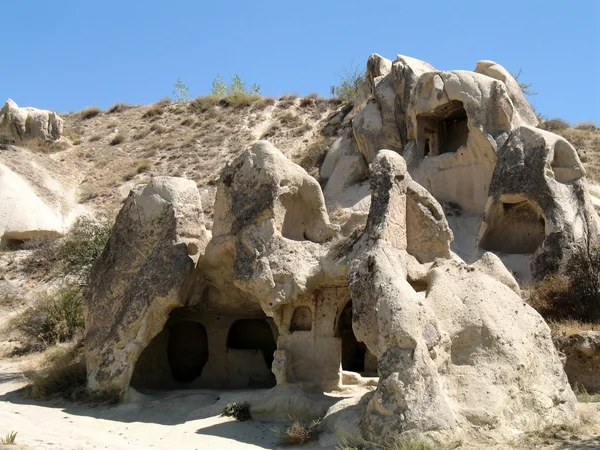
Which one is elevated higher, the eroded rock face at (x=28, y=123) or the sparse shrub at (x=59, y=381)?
the eroded rock face at (x=28, y=123)

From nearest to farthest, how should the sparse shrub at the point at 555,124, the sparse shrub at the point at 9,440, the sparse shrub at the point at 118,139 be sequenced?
the sparse shrub at the point at 9,440, the sparse shrub at the point at 555,124, the sparse shrub at the point at 118,139

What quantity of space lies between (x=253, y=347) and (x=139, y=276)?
3045mm

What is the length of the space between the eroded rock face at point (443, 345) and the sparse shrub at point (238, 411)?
2682 mm

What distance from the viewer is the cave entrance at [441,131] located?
19.9 meters

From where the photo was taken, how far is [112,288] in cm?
1249

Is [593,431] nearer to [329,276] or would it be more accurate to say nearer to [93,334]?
[329,276]

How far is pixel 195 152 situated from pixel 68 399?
19756 millimetres

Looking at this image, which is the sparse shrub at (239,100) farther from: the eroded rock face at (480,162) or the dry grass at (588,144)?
the dry grass at (588,144)

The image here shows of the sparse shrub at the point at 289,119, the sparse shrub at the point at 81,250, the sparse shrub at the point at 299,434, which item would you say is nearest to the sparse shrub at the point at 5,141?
the sparse shrub at the point at 81,250

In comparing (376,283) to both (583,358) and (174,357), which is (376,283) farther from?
(174,357)

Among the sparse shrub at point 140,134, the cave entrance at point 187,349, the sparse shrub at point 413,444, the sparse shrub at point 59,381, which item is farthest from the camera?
the sparse shrub at point 140,134

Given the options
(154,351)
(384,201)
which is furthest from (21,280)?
(384,201)

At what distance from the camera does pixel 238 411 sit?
34.6ft

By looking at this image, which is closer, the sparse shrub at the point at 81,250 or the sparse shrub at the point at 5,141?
the sparse shrub at the point at 81,250
